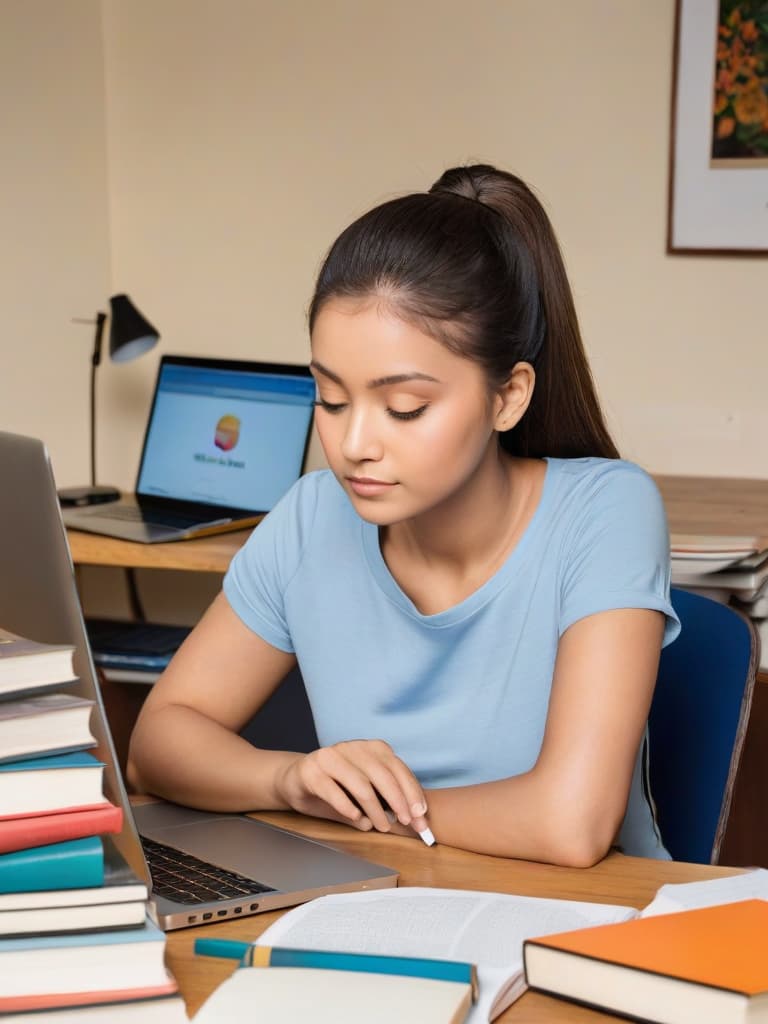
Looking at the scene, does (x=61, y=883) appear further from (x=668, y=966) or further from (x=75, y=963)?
(x=668, y=966)

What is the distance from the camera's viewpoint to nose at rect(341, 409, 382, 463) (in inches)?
44.0

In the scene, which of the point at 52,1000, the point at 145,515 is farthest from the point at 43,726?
the point at 145,515

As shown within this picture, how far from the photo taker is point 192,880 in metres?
0.99

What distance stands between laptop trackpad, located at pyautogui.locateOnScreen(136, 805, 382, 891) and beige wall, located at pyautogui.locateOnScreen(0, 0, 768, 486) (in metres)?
1.86

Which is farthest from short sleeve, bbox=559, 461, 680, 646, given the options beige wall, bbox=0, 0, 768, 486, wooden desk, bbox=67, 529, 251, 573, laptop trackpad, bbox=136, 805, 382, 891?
beige wall, bbox=0, 0, 768, 486

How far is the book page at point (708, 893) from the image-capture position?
3.00 ft

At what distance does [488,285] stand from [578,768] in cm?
45

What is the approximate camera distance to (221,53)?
10.2 ft

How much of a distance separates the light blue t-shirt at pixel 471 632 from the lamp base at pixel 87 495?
4.89 feet

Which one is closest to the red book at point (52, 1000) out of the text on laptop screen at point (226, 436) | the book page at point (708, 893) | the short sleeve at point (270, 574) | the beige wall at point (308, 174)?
the book page at point (708, 893)

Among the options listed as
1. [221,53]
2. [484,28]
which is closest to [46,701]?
[484,28]

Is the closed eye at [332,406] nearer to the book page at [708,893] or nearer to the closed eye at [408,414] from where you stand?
the closed eye at [408,414]

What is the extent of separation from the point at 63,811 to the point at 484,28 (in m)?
2.44

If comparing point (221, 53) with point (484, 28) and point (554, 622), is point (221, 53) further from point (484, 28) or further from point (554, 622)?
point (554, 622)
